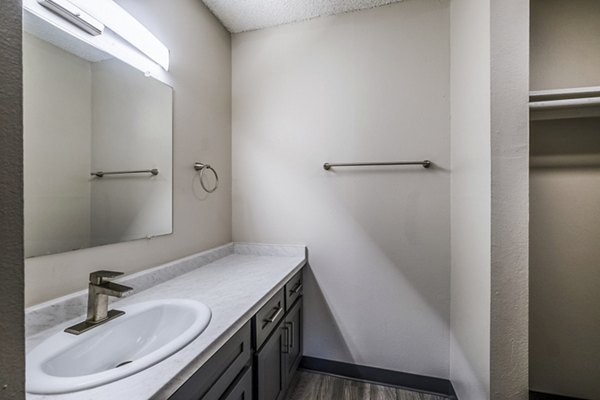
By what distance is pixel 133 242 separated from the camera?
1152 mm

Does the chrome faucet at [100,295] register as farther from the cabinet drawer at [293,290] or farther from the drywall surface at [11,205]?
the cabinet drawer at [293,290]

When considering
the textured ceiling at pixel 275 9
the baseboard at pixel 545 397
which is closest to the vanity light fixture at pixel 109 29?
the textured ceiling at pixel 275 9

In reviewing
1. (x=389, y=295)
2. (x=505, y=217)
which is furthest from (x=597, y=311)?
(x=389, y=295)

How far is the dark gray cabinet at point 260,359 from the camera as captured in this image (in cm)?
77

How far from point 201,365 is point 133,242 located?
704 mm

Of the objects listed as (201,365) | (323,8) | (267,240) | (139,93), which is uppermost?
(323,8)

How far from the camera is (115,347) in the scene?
2.84 feet

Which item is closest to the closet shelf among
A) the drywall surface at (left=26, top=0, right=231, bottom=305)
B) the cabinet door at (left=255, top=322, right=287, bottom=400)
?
the cabinet door at (left=255, top=322, right=287, bottom=400)

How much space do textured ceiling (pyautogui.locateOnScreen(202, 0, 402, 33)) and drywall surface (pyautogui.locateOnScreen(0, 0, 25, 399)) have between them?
1.61 m

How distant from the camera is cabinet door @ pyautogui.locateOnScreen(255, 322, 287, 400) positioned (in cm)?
109

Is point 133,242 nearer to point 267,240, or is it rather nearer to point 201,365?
point 201,365

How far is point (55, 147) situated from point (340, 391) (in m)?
1.88

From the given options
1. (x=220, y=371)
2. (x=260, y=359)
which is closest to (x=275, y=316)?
(x=260, y=359)

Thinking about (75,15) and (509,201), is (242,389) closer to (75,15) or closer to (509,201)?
(509,201)
